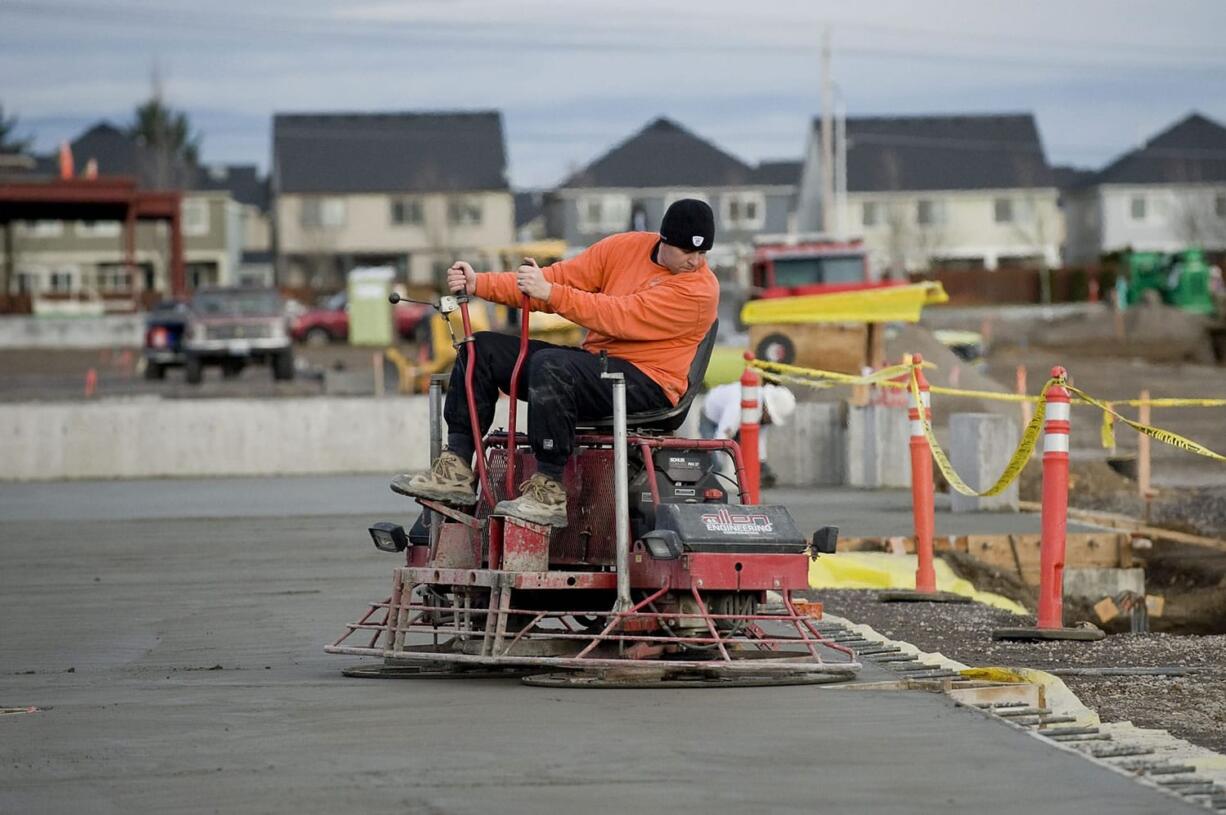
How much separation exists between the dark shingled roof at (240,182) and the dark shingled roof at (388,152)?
14497mm

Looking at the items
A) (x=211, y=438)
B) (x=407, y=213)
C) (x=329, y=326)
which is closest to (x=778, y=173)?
(x=407, y=213)

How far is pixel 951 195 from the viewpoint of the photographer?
108375mm

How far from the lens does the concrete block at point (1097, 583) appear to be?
16.4 m

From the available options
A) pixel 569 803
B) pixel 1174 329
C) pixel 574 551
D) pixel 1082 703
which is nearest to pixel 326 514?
pixel 574 551

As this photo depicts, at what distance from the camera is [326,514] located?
20078mm

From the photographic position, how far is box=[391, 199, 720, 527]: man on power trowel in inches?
347

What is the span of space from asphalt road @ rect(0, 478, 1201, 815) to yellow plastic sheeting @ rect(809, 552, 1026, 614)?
4.27 meters

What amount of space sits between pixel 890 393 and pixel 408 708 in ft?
58.1

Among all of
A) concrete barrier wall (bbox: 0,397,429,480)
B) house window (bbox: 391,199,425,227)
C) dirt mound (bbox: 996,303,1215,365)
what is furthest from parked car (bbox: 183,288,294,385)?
house window (bbox: 391,199,425,227)

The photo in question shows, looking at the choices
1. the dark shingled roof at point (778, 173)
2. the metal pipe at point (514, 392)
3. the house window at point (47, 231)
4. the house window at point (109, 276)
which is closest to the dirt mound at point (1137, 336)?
the dark shingled roof at point (778, 173)

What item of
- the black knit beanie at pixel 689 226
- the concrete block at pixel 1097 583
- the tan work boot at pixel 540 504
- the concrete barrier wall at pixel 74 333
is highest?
the black knit beanie at pixel 689 226

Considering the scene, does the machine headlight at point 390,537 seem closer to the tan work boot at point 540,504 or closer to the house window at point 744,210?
the tan work boot at point 540,504

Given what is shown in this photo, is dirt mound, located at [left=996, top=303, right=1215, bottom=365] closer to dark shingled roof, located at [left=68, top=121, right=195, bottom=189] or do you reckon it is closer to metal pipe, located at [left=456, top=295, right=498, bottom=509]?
metal pipe, located at [left=456, top=295, right=498, bottom=509]

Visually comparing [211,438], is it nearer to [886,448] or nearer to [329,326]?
[886,448]
